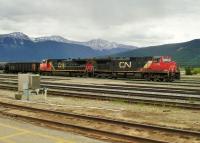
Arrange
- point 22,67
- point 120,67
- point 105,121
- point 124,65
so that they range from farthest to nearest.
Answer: point 22,67 → point 120,67 → point 124,65 → point 105,121

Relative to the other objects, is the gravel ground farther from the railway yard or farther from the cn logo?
the cn logo

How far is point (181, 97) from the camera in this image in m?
24.5

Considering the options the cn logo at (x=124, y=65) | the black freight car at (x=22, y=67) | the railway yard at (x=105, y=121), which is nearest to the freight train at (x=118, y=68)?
the cn logo at (x=124, y=65)

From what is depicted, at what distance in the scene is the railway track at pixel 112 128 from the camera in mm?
13016

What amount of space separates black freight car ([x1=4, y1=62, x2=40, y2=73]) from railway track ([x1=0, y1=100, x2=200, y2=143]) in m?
53.0

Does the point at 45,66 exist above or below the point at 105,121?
above

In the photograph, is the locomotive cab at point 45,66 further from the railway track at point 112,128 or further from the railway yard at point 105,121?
the railway track at point 112,128

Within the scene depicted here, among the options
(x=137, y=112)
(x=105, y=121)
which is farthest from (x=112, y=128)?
(x=137, y=112)

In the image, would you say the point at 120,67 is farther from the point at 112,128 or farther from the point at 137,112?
the point at 112,128

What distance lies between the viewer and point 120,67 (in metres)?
52.1

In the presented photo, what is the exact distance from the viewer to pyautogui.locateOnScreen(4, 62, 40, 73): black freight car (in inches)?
2805

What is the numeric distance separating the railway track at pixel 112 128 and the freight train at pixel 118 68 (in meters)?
29.3

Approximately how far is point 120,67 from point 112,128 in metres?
37.3

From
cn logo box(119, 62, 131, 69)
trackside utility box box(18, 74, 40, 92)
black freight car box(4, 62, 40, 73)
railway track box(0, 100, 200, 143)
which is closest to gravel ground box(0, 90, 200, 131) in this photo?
trackside utility box box(18, 74, 40, 92)
